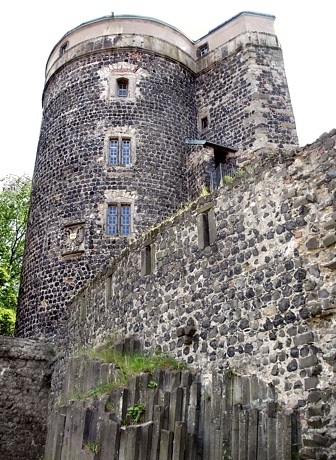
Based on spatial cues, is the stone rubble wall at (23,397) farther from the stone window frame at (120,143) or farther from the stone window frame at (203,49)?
the stone window frame at (203,49)

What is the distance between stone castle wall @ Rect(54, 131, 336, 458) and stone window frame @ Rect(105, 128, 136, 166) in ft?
26.0

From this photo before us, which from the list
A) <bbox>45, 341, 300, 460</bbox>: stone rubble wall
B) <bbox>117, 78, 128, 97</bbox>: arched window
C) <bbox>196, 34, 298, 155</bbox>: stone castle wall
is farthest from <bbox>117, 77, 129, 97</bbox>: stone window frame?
<bbox>45, 341, 300, 460</bbox>: stone rubble wall

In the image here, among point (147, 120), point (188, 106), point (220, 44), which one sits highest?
point (220, 44)

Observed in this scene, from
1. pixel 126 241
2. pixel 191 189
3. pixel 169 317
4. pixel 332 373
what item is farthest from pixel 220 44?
pixel 332 373

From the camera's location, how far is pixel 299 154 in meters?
8.42

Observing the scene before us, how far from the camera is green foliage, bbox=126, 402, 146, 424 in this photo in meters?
8.23

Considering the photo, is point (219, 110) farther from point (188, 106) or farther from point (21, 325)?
point (21, 325)

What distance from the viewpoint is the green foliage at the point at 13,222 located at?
1072 inches

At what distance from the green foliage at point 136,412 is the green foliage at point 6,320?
51.0ft

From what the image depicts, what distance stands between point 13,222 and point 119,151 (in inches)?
455

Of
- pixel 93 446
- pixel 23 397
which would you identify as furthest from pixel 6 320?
pixel 93 446

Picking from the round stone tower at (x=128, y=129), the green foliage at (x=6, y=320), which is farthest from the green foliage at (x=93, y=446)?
the green foliage at (x=6, y=320)

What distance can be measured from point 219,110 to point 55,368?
11.6m

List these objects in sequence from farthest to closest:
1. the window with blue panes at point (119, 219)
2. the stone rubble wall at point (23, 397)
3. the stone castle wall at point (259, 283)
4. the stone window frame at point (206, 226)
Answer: the window with blue panes at point (119, 219)
the stone rubble wall at point (23, 397)
the stone window frame at point (206, 226)
the stone castle wall at point (259, 283)
